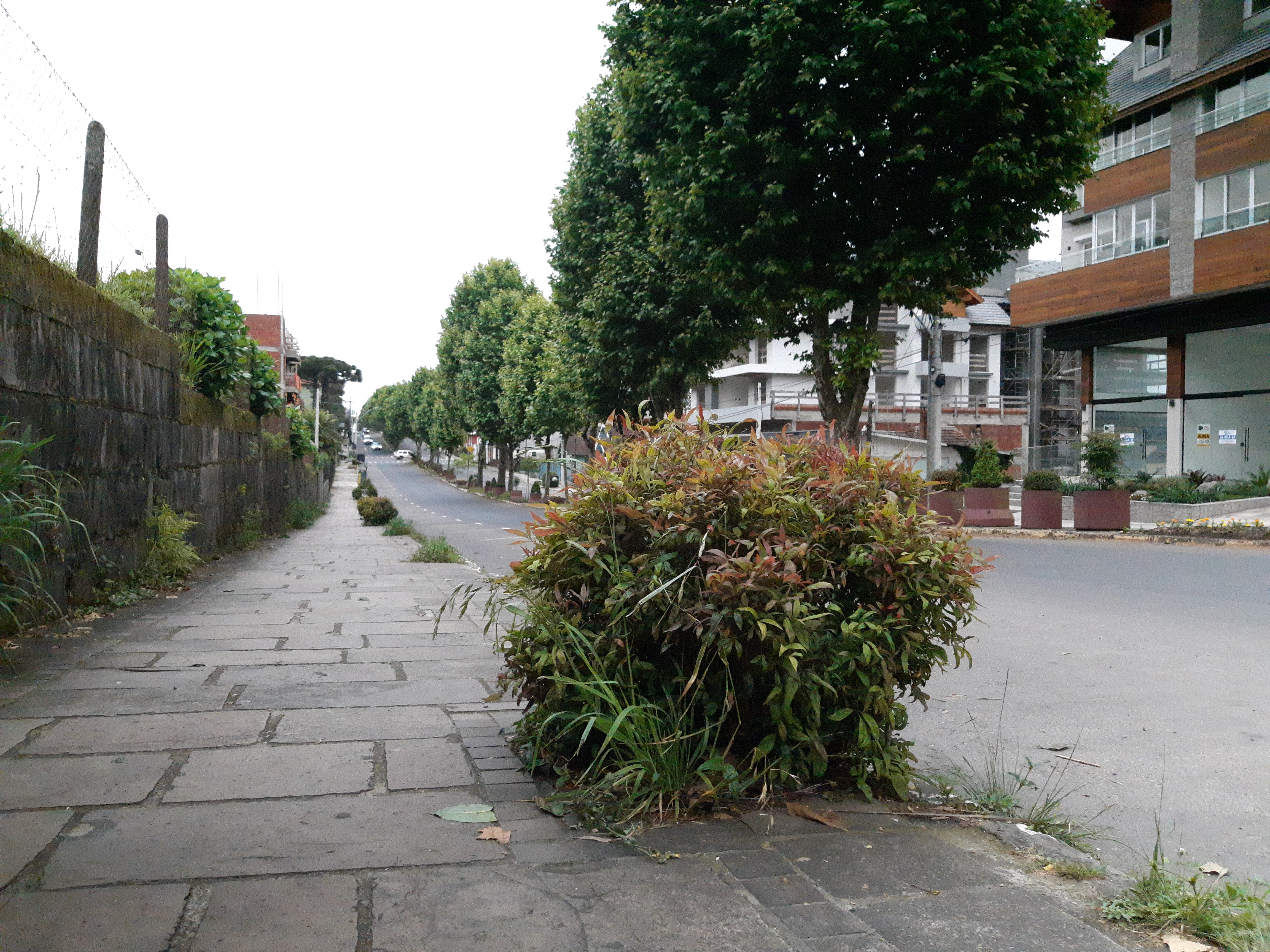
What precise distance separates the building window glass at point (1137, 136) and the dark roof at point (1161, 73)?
1.62 ft

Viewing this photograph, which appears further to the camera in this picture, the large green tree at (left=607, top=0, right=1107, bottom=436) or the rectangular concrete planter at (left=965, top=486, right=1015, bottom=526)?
the rectangular concrete planter at (left=965, top=486, right=1015, bottom=526)

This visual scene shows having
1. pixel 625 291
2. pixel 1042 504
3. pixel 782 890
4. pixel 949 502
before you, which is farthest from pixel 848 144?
pixel 782 890

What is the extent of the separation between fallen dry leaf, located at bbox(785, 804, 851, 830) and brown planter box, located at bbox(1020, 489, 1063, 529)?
1846 centimetres

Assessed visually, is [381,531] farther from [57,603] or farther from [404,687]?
[404,687]

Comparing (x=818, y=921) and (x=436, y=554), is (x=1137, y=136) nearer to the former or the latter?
(x=436, y=554)

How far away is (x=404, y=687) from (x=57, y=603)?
302cm

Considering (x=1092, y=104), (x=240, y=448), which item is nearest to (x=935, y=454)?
(x=1092, y=104)

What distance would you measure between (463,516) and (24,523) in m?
29.5

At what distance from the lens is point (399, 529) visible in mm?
20406

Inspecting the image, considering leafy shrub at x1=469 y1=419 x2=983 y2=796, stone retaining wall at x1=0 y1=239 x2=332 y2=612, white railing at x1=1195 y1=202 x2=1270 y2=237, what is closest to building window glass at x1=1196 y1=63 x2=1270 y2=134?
white railing at x1=1195 y1=202 x2=1270 y2=237

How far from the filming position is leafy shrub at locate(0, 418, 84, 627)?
181 inches

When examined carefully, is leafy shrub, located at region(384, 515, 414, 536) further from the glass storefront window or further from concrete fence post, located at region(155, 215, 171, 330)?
the glass storefront window

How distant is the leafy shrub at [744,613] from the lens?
3133mm

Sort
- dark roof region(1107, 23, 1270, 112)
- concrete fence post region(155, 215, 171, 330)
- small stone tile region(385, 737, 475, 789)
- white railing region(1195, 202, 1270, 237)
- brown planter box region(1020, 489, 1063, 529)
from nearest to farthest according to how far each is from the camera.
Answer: small stone tile region(385, 737, 475, 789) → concrete fence post region(155, 215, 171, 330) → brown planter box region(1020, 489, 1063, 529) → white railing region(1195, 202, 1270, 237) → dark roof region(1107, 23, 1270, 112)
